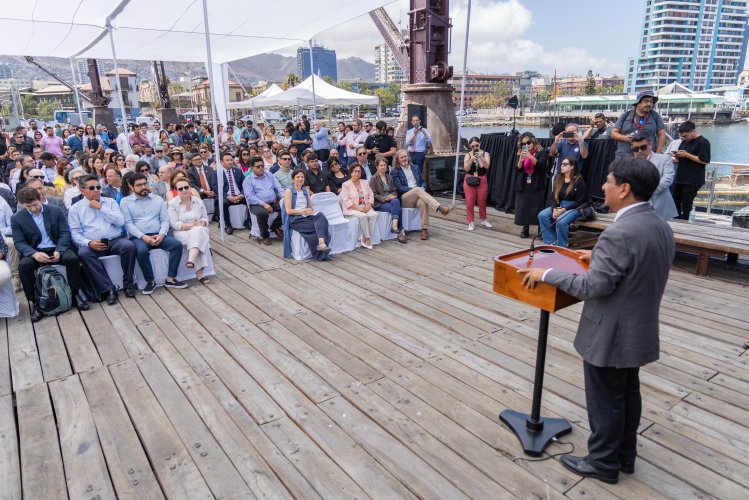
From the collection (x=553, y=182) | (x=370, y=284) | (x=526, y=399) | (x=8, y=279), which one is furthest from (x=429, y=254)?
(x=8, y=279)

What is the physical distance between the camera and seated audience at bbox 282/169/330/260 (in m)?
5.68

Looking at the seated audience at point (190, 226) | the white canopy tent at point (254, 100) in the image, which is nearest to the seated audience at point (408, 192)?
the seated audience at point (190, 226)

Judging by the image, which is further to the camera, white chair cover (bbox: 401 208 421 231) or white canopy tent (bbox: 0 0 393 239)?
white chair cover (bbox: 401 208 421 231)

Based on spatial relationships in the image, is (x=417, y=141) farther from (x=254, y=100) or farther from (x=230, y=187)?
(x=254, y=100)

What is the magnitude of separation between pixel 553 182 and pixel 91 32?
→ 8.13 m

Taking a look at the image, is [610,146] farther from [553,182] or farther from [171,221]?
[171,221]

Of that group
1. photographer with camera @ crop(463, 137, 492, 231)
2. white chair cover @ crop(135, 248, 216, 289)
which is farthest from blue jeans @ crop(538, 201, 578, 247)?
white chair cover @ crop(135, 248, 216, 289)

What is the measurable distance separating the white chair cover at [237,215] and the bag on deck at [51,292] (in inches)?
124

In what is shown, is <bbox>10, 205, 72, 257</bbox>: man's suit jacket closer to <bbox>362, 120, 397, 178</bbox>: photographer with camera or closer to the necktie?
the necktie

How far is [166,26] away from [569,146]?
7.01 metres

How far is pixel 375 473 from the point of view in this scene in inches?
88.5

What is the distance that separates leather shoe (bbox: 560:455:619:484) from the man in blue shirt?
5043 mm

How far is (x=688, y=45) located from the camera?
439 ft

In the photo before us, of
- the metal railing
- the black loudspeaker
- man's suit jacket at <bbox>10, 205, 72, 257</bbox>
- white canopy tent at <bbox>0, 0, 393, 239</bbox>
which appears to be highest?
white canopy tent at <bbox>0, 0, 393, 239</bbox>
